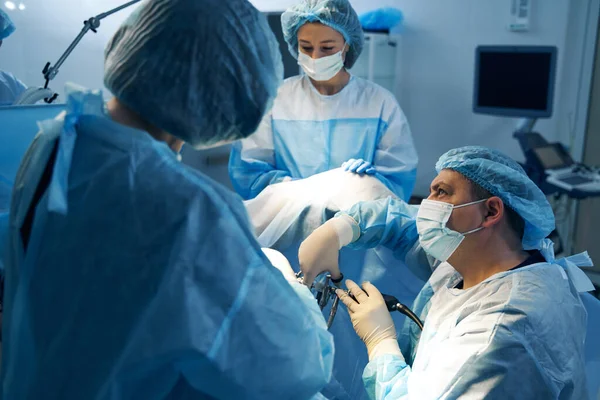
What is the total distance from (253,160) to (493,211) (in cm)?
101

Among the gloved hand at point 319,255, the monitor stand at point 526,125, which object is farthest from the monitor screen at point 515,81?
the gloved hand at point 319,255

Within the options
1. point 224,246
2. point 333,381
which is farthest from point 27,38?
point 224,246

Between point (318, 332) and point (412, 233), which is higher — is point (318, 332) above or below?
above

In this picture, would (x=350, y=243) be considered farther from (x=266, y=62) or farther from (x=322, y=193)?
(x=266, y=62)

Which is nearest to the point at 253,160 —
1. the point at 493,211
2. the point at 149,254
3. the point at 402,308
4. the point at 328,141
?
the point at 328,141

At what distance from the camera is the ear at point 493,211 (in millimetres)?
1161

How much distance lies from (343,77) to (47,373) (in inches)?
63.0

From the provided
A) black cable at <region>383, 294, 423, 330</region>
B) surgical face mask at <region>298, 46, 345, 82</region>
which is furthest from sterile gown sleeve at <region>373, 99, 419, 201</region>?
black cable at <region>383, 294, 423, 330</region>

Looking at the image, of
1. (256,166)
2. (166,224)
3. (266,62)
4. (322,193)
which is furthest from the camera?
(256,166)

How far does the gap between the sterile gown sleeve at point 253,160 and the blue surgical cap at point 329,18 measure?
0.35 meters

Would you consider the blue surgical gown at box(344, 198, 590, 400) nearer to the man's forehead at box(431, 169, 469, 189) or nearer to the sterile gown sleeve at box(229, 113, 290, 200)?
the man's forehead at box(431, 169, 469, 189)

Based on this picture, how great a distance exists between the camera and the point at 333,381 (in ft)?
4.22

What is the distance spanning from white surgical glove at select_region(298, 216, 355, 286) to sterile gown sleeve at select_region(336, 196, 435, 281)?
6cm

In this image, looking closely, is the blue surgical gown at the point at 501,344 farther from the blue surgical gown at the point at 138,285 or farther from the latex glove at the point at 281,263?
the blue surgical gown at the point at 138,285
